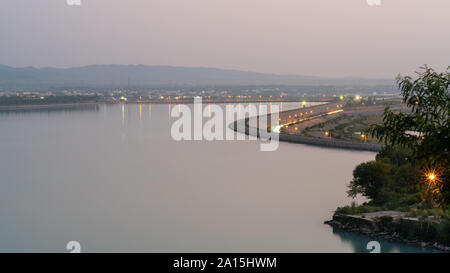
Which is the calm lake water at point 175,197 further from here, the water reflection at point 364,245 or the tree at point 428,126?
the tree at point 428,126

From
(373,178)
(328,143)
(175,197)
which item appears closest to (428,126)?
(373,178)

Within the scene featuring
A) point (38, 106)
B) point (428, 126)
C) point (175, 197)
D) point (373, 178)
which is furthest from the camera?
point (38, 106)

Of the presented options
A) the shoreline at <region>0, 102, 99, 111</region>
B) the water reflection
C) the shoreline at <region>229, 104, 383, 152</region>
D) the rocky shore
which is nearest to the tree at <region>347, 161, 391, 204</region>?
the rocky shore

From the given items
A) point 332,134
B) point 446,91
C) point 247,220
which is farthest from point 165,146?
point 446,91

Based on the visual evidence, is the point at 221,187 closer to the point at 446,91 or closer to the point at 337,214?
the point at 337,214

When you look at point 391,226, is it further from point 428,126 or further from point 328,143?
point 328,143

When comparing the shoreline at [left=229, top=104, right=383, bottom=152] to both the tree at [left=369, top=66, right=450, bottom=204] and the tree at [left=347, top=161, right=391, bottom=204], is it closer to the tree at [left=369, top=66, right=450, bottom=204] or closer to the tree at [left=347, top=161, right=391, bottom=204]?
the tree at [left=347, top=161, right=391, bottom=204]

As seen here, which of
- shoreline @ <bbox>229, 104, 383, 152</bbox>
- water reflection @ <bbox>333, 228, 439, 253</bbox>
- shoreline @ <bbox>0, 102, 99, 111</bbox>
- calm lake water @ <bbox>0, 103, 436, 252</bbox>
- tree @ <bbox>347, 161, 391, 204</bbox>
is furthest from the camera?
shoreline @ <bbox>0, 102, 99, 111</bbox>
